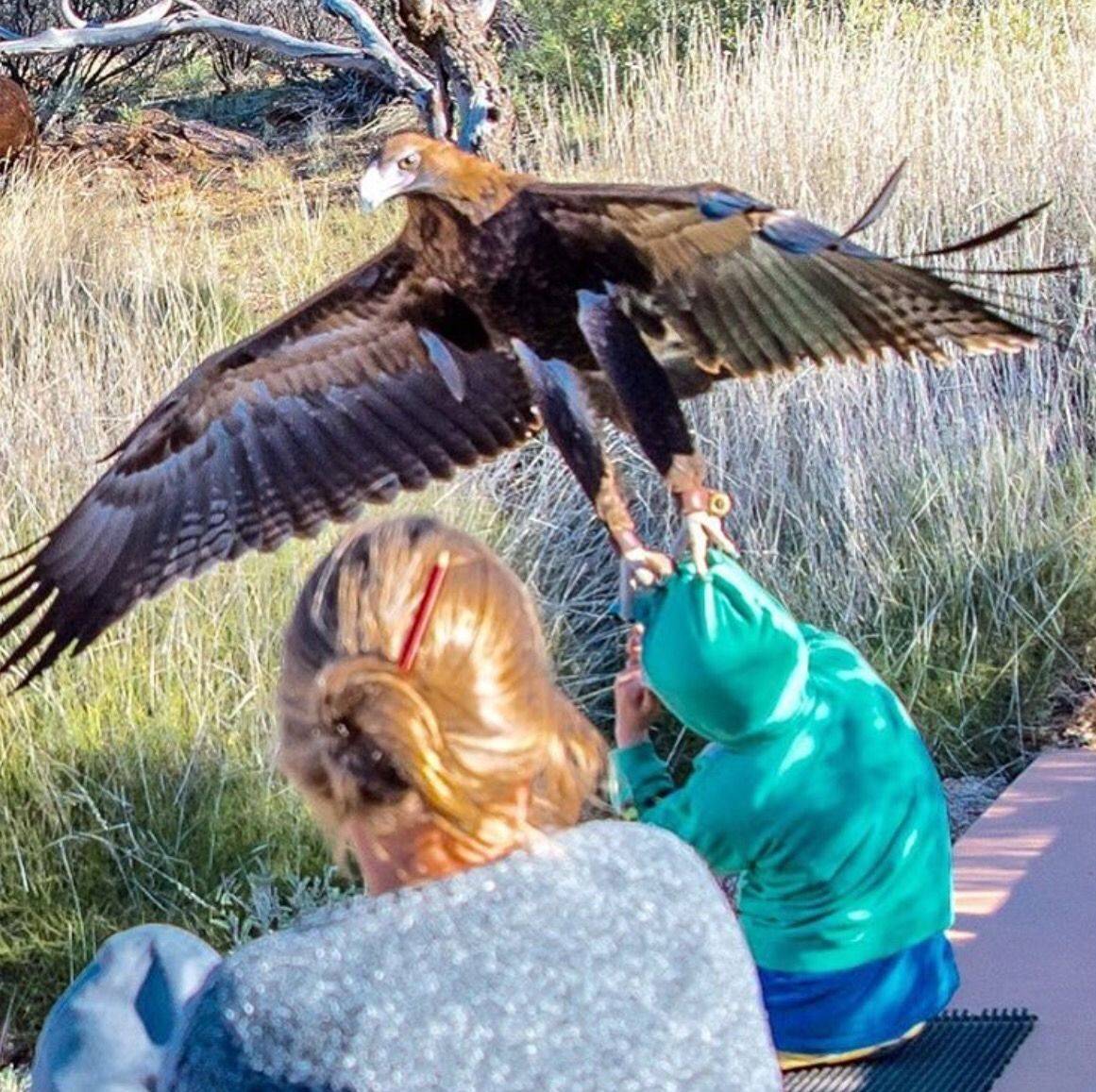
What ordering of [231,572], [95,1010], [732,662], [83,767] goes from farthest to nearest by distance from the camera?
1. [231,572]
2. [83,767]
3. [732,662]
4. [95,1010]

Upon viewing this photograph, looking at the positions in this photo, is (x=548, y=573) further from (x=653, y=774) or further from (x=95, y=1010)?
(x=95, y=1010)

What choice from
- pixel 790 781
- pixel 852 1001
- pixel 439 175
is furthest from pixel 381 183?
pixel 852 1001

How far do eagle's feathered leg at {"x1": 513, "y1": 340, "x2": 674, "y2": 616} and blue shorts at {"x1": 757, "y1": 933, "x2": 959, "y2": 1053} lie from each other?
24.8 inches

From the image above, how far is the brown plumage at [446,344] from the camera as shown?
10.1 feet

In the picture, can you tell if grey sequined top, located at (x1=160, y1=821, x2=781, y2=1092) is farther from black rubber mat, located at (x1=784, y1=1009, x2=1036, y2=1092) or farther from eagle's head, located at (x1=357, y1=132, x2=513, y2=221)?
eagle's head, located at (x1=357, y1=132, x2=513, y2=221)

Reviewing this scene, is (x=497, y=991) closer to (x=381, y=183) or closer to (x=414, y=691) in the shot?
(x=414, y=691)

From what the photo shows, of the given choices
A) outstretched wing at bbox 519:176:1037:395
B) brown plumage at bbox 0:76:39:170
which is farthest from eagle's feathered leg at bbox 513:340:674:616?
brown plumage at bbox 0:76:39:170

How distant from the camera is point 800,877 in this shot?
9.18ft

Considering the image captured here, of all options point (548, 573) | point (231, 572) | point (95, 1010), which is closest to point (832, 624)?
point (548, 573)

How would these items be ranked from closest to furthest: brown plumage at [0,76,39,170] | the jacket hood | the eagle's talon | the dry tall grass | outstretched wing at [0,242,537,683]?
1. the jacket hood
2. the eagle's talon
3. outstretched wing at [0,242,537,683]
4. the dry tall grass
5. brown plumage at [0,76,39,170]

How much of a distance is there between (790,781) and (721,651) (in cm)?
30

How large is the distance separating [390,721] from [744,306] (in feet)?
5.59

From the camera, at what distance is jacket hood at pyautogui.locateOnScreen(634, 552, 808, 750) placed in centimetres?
249

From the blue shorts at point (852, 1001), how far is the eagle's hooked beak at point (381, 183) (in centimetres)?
123
